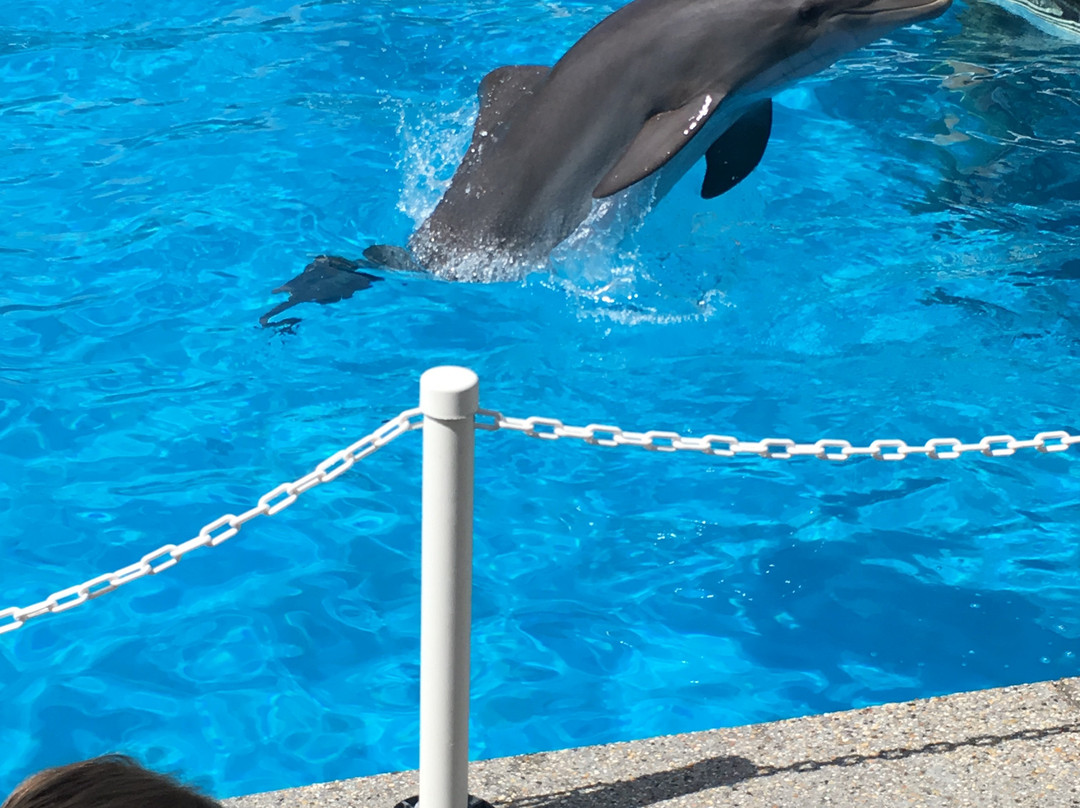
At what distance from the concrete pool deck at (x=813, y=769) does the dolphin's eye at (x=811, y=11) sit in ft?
13.7

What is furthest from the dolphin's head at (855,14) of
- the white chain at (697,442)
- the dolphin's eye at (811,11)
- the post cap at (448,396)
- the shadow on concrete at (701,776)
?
the post cap at (448,396)

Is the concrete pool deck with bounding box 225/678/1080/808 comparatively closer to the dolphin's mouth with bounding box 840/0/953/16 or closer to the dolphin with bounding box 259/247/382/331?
the dolphin with bounding box 259/247/382/331

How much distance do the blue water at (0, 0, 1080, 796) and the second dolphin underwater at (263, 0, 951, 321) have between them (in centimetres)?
29

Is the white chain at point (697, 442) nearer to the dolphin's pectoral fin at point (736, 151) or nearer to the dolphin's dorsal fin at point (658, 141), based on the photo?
the dolphin's dorsal fin at point (658, 141)

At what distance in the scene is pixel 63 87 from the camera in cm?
947

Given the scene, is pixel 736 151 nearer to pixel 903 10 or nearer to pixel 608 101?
pixel 608 101

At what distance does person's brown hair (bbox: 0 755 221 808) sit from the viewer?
1417 mm

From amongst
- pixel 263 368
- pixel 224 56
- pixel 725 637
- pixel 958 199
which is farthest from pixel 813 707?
pixel 224 56

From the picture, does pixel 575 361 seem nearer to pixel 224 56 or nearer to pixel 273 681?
pixel 273 681

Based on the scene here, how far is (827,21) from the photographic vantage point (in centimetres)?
657

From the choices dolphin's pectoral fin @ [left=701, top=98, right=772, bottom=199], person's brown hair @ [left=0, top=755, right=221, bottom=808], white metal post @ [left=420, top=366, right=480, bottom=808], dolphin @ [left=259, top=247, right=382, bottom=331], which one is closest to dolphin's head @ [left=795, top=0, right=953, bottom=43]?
dolphin's pectoral fin @ [left=701, top=98, right=772, bottom=199]

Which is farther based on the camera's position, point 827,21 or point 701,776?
point 827,21

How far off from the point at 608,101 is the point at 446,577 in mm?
4348

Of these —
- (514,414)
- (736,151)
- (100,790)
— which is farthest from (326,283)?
(100,790)
